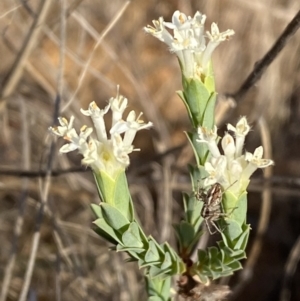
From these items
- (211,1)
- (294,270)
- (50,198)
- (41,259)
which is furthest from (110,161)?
(211,1)

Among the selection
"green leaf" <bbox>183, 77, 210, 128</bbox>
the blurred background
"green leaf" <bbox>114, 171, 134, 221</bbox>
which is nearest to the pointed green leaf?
"green leaf" <bbox>183, 77, 210, 128</bbox>

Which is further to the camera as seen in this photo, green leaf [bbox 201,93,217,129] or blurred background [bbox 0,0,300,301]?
blurred background [bbox 0,0,300,301]

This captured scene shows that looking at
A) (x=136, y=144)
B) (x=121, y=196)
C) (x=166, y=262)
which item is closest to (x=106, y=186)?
(x=121, y=196)

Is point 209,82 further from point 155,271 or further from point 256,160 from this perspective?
point 155,271

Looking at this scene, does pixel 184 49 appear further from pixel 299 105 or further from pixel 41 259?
pixel 299 105

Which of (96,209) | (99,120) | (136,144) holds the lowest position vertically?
(96,209)

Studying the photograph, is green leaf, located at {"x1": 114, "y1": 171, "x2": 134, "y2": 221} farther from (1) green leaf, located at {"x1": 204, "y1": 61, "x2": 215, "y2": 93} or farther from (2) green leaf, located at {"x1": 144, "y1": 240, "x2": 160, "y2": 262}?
(1) green leaf, located at {"x1": 204, "y1": 61, "x2": 215, "y2": 93}

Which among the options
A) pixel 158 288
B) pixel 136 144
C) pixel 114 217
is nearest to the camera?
pixel 114 217
